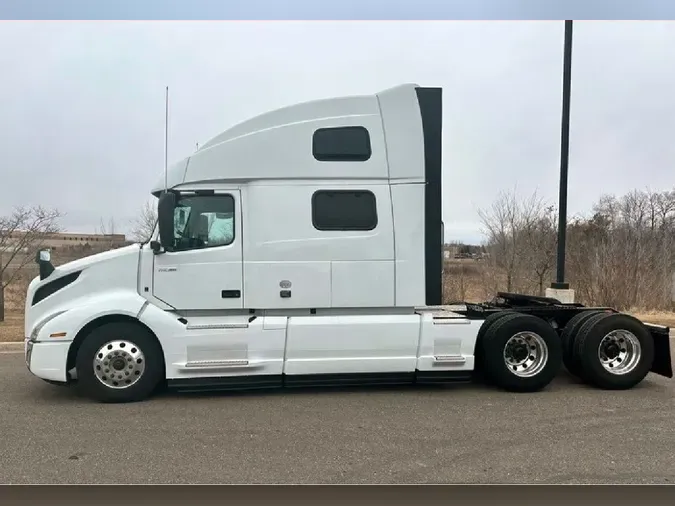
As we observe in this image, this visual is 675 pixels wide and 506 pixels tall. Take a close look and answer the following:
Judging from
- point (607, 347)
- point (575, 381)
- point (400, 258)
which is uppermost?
point (400, 258)

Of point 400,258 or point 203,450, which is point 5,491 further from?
point 400,258

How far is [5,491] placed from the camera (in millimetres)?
3812

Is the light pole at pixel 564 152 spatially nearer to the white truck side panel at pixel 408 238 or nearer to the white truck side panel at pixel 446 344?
the white truck side panel at pixel 446 344

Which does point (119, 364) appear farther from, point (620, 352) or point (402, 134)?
point (620, 352)

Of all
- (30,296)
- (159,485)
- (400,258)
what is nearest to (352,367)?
(400,258)

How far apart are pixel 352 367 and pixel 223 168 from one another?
9.43 ft

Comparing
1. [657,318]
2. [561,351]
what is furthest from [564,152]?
[657,318]

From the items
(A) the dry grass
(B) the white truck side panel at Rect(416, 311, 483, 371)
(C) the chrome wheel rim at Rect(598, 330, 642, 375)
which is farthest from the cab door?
(A) the dry grass

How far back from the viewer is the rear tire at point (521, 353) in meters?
6.47

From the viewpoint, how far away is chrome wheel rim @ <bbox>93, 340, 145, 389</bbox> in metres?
5.96

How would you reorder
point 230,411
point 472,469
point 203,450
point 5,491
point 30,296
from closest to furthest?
point 5,491 < point 472,469 < point 203,450 < point 230,411 < point 30,296

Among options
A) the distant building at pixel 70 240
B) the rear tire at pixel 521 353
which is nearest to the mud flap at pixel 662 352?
the rear tire at pixel 521 353

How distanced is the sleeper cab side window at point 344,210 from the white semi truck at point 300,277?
0.02 meters

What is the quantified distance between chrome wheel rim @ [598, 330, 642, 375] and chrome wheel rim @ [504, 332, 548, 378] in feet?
2.78
